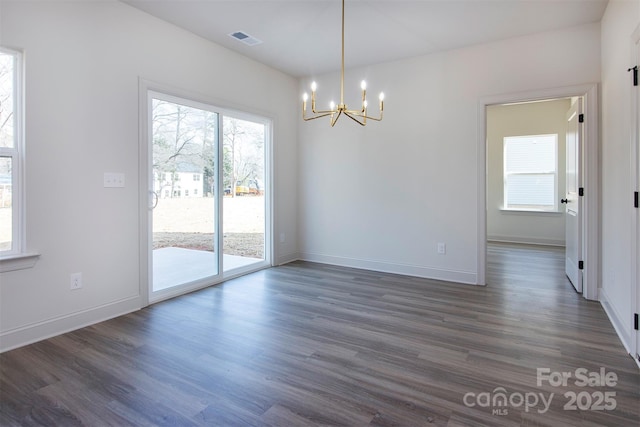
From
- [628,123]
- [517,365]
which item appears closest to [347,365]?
[517,365]

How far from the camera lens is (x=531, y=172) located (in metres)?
7.33

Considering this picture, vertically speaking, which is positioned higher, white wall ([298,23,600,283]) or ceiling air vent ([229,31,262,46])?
ceiling air vent ([229,31,262,46])

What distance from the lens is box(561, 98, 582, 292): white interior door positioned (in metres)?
3.77

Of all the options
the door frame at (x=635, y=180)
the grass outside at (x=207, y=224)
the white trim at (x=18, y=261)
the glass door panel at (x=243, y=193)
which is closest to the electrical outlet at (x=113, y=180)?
the grass outside at (x=207, y=224)

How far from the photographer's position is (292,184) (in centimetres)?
545

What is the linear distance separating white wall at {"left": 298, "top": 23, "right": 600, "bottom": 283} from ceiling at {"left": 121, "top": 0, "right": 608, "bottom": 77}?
0.85ft

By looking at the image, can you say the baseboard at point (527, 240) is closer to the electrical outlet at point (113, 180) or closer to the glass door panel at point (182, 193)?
the glass door panel at point (182, 193)

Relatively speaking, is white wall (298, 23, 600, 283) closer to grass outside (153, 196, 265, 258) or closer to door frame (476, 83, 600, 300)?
door frame (476, 83, 600, 300)

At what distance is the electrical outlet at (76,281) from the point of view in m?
2.89

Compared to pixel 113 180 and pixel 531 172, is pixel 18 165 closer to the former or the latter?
pixel 113 180

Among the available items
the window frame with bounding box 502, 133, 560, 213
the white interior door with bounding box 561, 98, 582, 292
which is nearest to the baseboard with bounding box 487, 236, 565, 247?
the window frame with bounding box 502, 133, 560, 213

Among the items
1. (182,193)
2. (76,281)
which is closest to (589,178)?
(182,193)

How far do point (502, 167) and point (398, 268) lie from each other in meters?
4.47

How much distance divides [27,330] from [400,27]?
4302 mm
